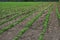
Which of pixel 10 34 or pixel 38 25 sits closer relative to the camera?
pixel 10 34

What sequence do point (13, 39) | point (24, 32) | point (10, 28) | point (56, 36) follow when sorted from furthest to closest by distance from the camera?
point (10, 28) → point (24, 32) → point (56, 36) → point (13, 39)

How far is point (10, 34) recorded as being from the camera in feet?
33.1

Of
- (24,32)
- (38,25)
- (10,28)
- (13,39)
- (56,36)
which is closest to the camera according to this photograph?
(13,39)

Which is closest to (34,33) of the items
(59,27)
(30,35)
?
(30,35)

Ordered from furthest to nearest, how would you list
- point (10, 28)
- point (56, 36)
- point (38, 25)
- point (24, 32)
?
1. point (38, 25)
2. point (10, 28)
3. point (24, 32)
4. point (56, 36)

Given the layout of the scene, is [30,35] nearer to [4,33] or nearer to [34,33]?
[34,33]

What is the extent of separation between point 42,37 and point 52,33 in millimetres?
1069

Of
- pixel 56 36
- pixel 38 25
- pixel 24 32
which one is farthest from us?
pixel 38 25

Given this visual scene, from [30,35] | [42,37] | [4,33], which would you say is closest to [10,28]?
[4,33]

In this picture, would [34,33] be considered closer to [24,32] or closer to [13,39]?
[24,32]

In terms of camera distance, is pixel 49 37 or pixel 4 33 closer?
pixel 49 37

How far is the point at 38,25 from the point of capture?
481 inches

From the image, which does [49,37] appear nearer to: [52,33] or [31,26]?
[52,33]

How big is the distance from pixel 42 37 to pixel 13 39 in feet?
4.60
